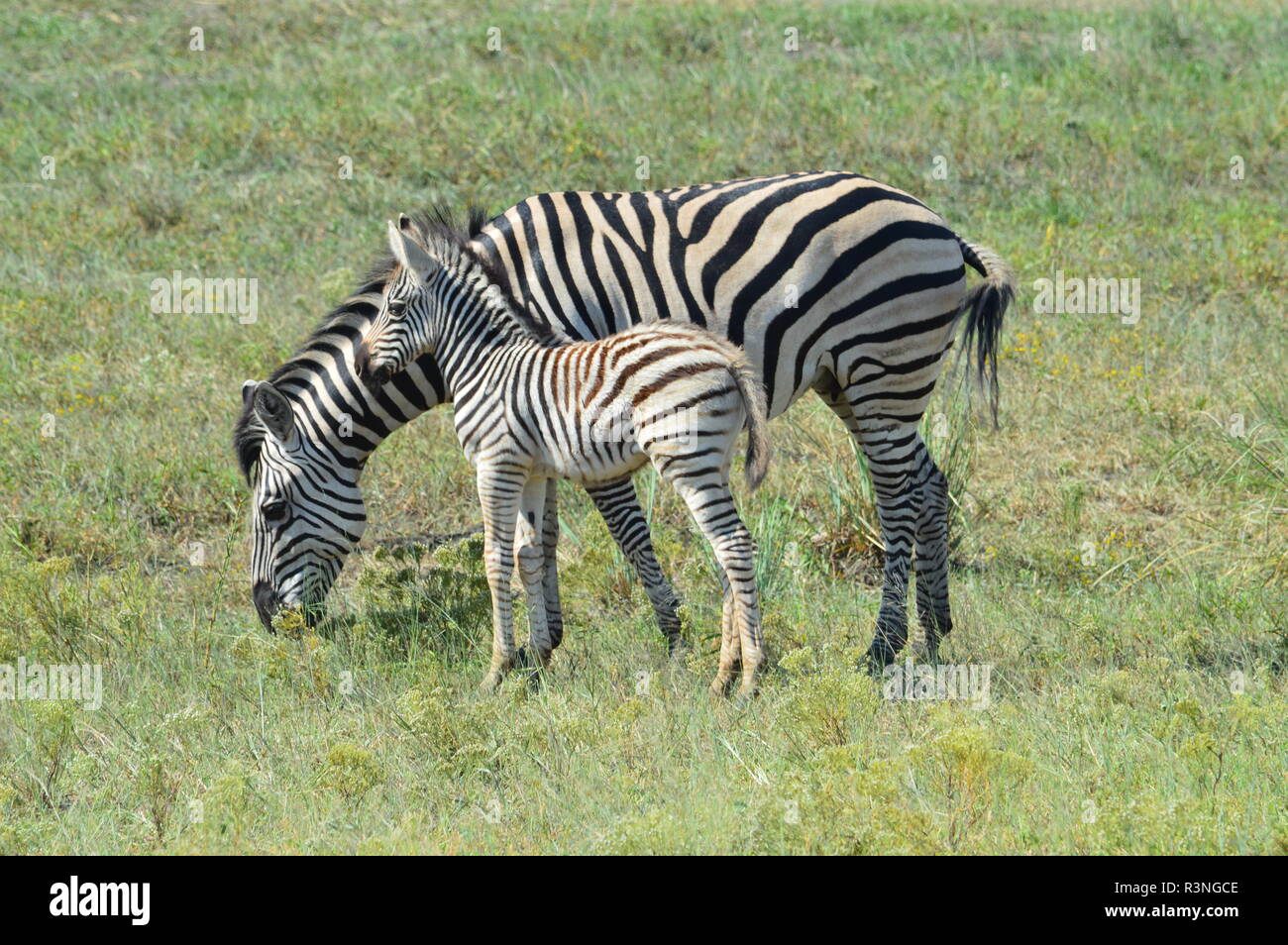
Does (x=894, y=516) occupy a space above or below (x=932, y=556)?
above

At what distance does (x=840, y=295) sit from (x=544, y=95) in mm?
9147

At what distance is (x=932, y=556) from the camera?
24.3 ft

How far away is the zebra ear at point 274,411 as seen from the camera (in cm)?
691

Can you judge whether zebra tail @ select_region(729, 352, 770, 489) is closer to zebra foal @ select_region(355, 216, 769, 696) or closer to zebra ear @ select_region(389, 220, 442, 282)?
zebra foal @ select_region(355, 216, 769, 696)

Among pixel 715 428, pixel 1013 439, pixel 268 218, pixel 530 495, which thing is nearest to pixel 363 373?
pixel 530 495

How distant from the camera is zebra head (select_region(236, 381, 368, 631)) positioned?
7.08 m

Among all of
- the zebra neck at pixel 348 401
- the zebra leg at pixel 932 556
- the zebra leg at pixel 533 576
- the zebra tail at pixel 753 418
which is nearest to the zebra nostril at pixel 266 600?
the zebra neck at pixel 348 401

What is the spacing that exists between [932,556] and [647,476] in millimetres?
2024

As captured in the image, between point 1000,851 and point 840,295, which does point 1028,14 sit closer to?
point 840,295

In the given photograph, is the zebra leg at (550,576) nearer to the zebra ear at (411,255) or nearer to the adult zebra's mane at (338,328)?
the zebra ear at (411,255)

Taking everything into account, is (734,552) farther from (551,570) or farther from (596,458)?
(551,570)

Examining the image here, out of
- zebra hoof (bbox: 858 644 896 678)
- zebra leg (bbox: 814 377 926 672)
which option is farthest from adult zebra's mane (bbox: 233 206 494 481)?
zebra hoof (bbox: 858 644 896 678)

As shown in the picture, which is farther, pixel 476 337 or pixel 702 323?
pixel 702 323

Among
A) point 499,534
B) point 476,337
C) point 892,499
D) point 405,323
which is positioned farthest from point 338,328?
point 892,499
